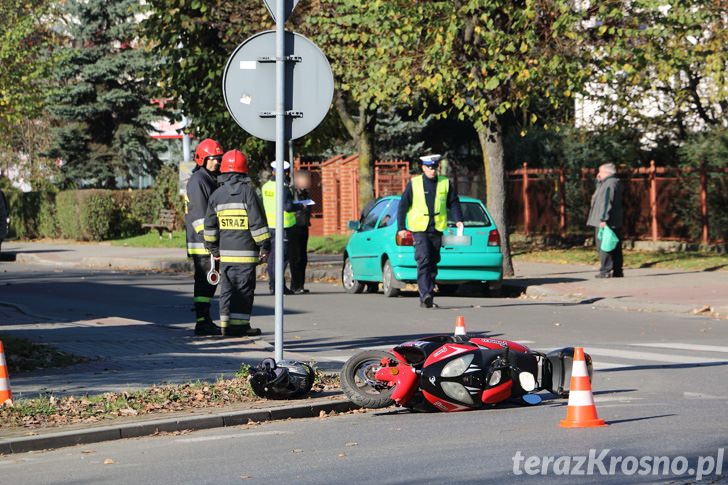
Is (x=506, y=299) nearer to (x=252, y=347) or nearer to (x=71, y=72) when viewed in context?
(x=252, y=347)

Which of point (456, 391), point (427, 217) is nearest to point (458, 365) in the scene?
point (456, 391)

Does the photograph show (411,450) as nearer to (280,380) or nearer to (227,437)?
(227,437)

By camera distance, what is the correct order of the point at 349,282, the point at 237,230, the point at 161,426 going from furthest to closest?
the point at 349,282, the point at 237,230, the point at 161,426

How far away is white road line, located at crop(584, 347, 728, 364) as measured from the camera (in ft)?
39.0

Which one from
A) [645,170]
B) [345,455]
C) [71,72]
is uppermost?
[71,72]

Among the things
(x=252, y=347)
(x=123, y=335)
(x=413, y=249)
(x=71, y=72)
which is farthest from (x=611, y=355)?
(x=71, y=72)

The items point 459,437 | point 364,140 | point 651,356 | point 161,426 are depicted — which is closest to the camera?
point 459,437

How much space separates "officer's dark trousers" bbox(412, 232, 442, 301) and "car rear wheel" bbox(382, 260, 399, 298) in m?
1.94

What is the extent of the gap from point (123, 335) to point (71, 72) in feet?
125

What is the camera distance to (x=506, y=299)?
20.0m

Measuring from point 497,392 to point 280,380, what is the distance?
1.60m

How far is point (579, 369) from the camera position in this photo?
8648mm

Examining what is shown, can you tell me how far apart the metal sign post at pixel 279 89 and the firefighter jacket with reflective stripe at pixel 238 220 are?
9.92 feet

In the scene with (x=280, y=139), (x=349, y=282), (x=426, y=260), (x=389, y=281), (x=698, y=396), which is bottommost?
(x=698, y=396)
